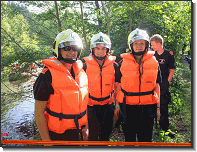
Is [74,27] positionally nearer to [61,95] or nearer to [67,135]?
[61,95]

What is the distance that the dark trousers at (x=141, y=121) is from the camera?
2.32 metres

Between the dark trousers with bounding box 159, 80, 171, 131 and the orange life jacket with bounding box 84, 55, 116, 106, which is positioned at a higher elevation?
the orange life jacket with bounding box 84, 55, 116, 106

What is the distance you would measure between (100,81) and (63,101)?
3.29 feet

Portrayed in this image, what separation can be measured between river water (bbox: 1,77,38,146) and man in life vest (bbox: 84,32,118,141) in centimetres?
358

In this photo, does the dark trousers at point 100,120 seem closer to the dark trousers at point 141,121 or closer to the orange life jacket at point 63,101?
the dark trousers at point 141,121

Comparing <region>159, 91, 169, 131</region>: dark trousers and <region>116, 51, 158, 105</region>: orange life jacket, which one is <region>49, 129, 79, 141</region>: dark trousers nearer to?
<region>116, 51, 158, 105</region>: orange life jacket

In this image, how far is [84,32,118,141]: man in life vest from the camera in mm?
2502

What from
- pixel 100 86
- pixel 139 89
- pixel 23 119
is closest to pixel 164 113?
pixel 139 89

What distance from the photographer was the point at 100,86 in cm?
249

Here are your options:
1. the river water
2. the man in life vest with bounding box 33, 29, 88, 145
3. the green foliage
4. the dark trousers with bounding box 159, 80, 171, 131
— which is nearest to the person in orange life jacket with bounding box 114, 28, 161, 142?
the man in life vest with bounding box 33, 29, 88, 145

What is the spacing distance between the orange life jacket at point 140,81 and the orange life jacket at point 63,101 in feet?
2.91


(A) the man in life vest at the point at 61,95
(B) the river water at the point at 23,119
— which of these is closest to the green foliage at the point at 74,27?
(B) the river water at the point at 23,119

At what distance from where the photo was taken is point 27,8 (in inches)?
192

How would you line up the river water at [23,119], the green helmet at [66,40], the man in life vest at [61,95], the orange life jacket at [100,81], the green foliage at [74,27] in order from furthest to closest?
1. the river water at [23,119]
2. the green foliage at [74,27]
3. the orange life jacket at [100,81]
4. the green helmet at [66,40]
5. the man in life vest at [61,95]
